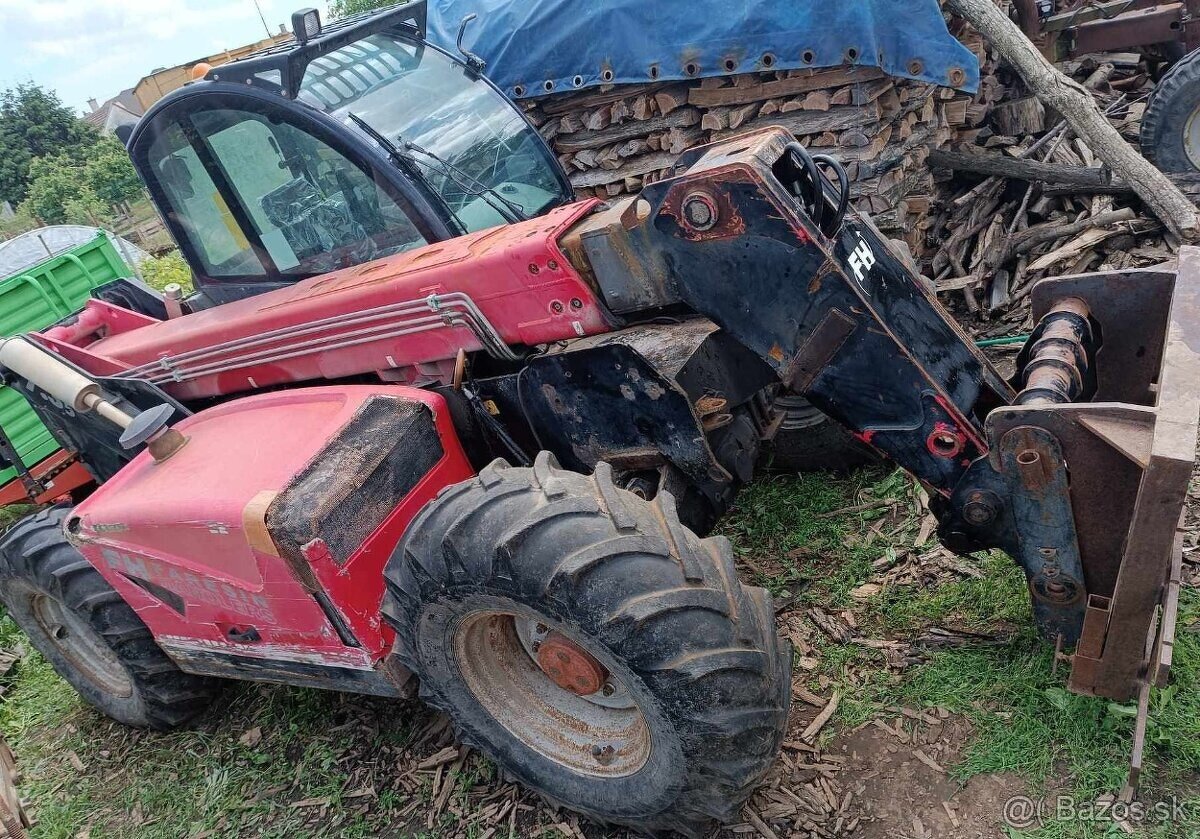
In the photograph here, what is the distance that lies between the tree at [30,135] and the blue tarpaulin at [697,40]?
101ft

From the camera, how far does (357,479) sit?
295 cm

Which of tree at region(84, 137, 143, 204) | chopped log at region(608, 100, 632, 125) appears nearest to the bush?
chopped log at region(608, 100, 632, 125)

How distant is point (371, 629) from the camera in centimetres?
308

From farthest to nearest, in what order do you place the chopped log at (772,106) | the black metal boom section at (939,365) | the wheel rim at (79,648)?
the chopped log at (772,106) < the wheel rim at (79,648) < the black metal boom section at (939,365)

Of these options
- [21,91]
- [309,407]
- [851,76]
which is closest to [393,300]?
[309,407]

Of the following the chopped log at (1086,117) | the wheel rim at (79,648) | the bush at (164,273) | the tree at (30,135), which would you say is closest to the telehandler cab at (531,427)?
the wheel rim at (79,648)

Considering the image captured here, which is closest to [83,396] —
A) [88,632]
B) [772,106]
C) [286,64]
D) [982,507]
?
[88,632]

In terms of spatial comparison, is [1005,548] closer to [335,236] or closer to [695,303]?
[695,303]

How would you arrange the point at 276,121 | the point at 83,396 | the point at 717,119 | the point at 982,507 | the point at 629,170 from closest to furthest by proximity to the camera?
the point at 982,507, the point at 276,121, the point at 83,396, the point at 717,119, the point at 629,170

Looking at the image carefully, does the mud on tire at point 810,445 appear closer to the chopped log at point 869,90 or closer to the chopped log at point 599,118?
the chopped log at point 869,90

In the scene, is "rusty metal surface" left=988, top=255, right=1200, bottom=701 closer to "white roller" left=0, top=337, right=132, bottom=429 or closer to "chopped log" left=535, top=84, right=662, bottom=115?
"white roller" left=0, top=337, right=132, bottom=429

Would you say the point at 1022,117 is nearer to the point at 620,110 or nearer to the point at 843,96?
the point at 843,96

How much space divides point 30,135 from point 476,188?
3662 cm

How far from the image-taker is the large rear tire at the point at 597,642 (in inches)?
97.7
